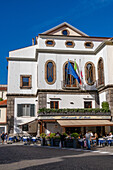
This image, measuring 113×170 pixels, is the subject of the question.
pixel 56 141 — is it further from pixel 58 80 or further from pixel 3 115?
pixel 3 115

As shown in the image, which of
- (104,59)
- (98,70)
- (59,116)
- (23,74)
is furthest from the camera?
A: (23,74)

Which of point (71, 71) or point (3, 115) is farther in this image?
point (3, 115)

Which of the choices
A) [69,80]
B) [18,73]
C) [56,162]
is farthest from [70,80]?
[56,162]

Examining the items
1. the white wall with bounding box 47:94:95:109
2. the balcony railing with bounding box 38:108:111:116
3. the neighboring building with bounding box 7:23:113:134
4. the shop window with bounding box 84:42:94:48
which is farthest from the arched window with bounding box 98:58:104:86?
the balcony railing with bounding box 38:108:111:116

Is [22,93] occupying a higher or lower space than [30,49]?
lower

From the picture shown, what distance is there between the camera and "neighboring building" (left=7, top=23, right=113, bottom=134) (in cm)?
2797

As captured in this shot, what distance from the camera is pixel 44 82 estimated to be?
1173 inches

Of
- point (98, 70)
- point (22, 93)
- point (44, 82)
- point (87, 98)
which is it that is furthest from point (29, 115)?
point (98, 70)

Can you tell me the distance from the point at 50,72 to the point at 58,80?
146 centimetres

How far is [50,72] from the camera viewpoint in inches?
1194

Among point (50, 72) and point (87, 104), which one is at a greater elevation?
point (50, 72)

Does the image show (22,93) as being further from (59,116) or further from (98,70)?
(98,70)

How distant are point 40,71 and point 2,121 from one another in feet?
34.2

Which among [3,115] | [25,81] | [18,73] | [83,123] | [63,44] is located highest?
[63,44]
